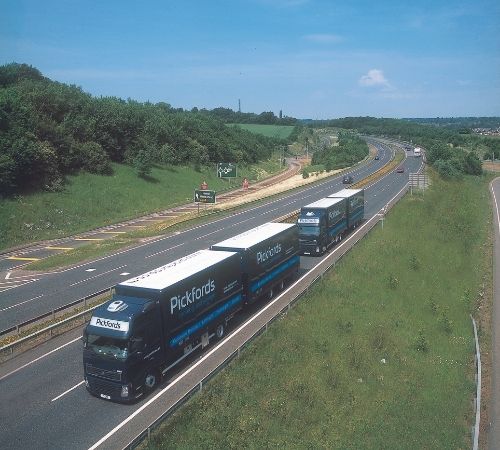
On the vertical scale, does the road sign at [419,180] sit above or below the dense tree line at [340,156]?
above

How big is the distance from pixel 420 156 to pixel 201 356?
124 meters

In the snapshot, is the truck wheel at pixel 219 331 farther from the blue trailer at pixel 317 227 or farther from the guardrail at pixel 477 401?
the blue trailer at pixel 317 227

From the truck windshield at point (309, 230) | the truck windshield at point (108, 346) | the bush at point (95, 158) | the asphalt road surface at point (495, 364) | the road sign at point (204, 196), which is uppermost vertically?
the bush at point (95, 158)

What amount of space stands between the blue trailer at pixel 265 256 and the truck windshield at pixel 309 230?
5756 millimetres

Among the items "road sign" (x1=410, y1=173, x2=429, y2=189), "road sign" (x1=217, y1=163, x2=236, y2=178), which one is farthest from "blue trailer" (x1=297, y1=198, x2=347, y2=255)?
"road sign" (x1=217, y1=163, x2=236, y2=178)

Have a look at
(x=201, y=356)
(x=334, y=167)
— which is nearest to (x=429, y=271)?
(x=201, y=356)

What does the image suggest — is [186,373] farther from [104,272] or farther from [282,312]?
[104,272]

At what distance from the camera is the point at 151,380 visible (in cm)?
1839

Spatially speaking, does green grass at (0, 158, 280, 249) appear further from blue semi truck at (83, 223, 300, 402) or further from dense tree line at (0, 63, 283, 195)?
blue semi truck at (83, 223, 300, 402)

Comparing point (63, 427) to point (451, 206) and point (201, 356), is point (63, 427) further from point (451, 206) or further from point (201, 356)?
point (451, 206)

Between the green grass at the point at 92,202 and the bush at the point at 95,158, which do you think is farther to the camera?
the bush at the point at 95,158

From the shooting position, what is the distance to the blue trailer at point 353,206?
154 ft

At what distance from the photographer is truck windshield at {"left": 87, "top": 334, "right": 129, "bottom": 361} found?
56.4ft

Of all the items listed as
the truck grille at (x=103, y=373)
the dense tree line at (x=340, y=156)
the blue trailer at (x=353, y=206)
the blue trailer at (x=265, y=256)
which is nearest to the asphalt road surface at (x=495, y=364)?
the blue trailer at (x=265, y=256)
